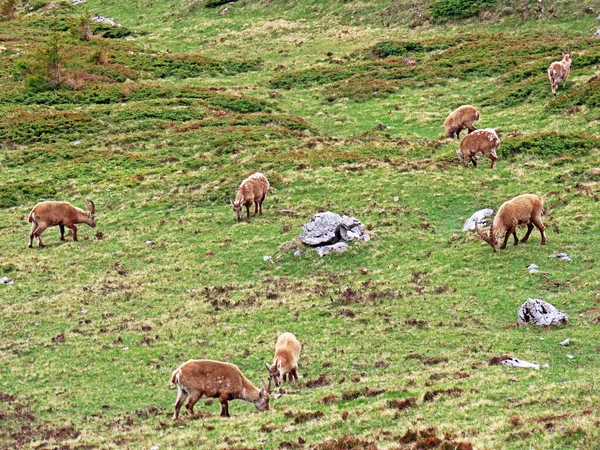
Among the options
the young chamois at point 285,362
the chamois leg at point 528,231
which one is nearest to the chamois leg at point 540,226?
the chamois leg at point 528,231

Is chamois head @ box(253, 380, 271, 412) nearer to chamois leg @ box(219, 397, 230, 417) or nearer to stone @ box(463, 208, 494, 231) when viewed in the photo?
chamois leg @ box(219, 397, 230, 417)

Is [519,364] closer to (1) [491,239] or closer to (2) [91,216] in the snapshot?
(1) [491,239]

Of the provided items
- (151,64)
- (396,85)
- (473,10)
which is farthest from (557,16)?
(151,64)

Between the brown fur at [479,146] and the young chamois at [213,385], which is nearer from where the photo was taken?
the young chamois at [213,385]

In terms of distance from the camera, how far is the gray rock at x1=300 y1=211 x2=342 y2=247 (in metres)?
30.2

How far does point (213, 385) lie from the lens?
17.8 metres

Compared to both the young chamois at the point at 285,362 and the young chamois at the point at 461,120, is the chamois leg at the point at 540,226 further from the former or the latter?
the young chamois at the point at 461,120

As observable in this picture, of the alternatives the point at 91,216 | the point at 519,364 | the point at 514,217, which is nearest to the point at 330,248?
the point at 514,217

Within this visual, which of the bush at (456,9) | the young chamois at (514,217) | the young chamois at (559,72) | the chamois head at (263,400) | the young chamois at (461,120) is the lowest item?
the chamois head at (263,400)

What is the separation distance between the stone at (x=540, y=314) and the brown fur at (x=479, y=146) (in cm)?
1606

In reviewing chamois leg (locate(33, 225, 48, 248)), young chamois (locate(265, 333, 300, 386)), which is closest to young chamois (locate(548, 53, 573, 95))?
chamois leg (locate(33, 225, 48, 248))

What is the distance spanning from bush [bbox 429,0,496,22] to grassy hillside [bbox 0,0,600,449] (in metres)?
3.33

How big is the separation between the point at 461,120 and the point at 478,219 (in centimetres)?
1379

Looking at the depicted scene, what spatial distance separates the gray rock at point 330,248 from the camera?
29.7 meters
